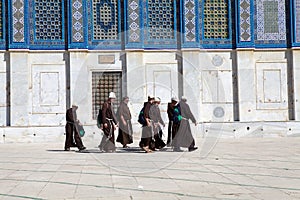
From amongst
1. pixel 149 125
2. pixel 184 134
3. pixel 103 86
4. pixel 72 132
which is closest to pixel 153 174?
pixel 149 125

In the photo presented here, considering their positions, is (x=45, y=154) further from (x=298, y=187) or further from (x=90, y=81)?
(x=298, y=187)

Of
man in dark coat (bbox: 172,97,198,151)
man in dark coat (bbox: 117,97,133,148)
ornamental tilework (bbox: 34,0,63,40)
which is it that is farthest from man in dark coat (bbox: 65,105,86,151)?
ornamental tilework (bbox: 34,0,63,40)

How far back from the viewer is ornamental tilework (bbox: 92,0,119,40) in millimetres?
17875

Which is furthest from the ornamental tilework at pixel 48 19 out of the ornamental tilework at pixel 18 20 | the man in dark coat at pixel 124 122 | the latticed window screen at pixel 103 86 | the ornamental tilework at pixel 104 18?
the man in dark coat at pixel 124 122

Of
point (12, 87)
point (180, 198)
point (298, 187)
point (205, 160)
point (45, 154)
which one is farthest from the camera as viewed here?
point (12, 87)

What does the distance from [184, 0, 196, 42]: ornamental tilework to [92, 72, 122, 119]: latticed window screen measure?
2.77 metres

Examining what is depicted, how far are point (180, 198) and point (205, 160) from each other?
443 centimetres

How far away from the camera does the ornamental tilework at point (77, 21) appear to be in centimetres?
1764

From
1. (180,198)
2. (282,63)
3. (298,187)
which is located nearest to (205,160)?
(298,187)

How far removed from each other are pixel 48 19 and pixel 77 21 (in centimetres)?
103

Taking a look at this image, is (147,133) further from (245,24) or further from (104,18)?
(245,24)

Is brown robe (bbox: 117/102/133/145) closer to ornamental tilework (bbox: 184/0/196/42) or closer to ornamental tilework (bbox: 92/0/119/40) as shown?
ornamental tilework (bbox: 92/0/119/40)

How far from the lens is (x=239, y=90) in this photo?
17984mm

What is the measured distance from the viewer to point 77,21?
58.0 ft
